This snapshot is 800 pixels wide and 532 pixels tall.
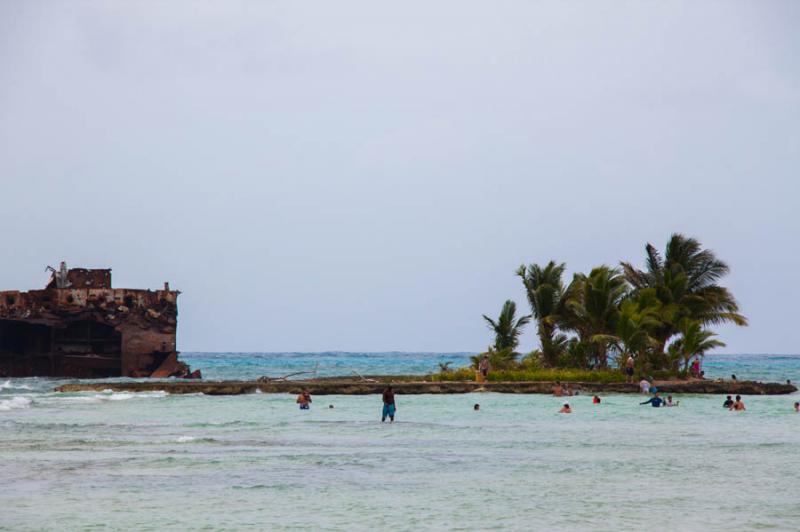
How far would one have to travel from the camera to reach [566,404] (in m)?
39.4

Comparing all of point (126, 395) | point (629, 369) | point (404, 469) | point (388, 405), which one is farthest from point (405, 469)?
point (126, 395)

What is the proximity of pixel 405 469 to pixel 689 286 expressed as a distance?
109 feet

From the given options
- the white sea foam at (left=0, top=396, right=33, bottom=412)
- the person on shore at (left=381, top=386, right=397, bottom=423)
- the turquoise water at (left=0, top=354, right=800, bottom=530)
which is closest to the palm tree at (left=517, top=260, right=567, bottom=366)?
the turquoise water at (left=0, top=354, right=800, bottom=530)

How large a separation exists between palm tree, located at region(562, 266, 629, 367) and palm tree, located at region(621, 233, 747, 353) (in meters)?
2.41

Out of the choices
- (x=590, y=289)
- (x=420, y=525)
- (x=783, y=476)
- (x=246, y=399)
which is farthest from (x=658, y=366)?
(x=420, y=525)

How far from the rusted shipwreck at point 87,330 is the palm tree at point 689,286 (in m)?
35.6

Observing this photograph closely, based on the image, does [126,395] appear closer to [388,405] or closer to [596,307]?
[388,405]

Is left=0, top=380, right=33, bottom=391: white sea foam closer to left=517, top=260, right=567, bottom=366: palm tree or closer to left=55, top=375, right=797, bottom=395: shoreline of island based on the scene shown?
left=55, top=375, right=797, bottom=395: shoreline of island

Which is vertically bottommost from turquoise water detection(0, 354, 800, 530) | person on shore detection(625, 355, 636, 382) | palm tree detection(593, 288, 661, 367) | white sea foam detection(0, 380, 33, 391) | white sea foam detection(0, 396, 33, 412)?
turquoise water detection(0, 354, 800, 530)

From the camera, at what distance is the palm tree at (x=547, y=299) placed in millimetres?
51781

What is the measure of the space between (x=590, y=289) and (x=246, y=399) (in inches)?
658

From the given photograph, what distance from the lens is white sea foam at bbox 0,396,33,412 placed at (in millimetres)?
44781

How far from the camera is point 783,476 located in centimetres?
2227

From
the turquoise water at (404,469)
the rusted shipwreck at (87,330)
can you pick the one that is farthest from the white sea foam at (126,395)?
the rusted shipwreck at (87,330)
